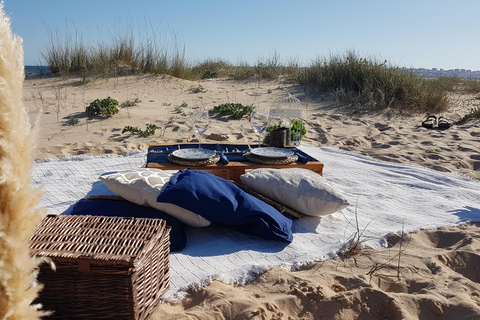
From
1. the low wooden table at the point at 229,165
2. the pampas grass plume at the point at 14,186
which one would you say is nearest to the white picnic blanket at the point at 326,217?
the low wooden table at the point at 229,165

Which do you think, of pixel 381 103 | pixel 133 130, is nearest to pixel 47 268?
pixel 133 130

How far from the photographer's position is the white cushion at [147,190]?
9.36 feet

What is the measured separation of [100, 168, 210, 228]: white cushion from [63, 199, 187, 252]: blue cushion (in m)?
0.04

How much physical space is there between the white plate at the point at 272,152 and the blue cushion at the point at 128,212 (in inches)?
48.2

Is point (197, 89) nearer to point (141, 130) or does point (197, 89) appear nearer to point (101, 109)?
point (101, 109)

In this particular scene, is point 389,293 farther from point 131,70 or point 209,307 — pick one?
point 131,70

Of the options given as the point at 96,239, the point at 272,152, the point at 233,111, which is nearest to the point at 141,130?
the point at 233,111

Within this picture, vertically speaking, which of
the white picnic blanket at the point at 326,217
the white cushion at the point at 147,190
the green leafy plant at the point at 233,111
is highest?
the green leafy plant at the point at 233,111

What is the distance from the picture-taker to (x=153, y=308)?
6.64ft

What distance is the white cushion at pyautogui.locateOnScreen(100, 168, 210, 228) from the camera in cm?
285

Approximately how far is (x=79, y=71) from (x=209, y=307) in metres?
10.8

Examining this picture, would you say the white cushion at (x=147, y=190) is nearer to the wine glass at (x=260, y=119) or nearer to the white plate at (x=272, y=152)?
the white plate at (x=272, y=152)

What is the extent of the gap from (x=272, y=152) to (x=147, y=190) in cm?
142

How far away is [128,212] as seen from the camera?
2.90 meters
